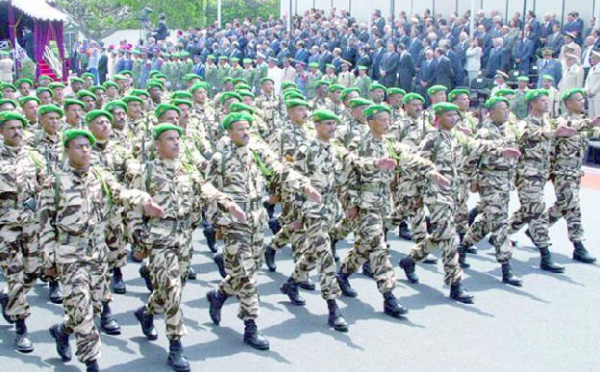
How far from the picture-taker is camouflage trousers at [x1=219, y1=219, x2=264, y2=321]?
7.30 metres

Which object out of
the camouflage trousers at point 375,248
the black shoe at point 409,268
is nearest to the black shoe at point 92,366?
the camouflage trousers at point 375,248

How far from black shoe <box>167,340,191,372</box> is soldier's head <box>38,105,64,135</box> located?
378cm

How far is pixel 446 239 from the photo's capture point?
872 centimetres

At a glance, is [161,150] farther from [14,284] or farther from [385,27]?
[385,27]

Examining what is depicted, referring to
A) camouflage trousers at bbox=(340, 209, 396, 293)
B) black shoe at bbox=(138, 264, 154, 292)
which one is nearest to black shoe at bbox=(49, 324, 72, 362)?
black shoe at bbox=(138, 264, 154, 292)

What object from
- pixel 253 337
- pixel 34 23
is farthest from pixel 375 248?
pixel 34 23

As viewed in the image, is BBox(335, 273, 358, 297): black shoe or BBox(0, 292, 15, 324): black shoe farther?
BBox(335, 273, 358, 297): black shoe

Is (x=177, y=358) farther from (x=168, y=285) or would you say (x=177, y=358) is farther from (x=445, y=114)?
(x=445, y=114)

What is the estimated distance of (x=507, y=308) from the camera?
28.0 feet

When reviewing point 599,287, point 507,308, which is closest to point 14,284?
point 507,308

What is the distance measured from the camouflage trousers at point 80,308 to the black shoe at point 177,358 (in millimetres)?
632

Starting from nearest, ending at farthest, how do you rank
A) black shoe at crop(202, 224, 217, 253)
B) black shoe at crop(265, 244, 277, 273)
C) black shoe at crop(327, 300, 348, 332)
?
black shoe at crop(327, 300, 348, 332)
black shoe at crop(265, 244, 277, 273)
black shoe at crop(202, 224, 217, 253)

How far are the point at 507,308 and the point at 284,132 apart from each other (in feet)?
11.1

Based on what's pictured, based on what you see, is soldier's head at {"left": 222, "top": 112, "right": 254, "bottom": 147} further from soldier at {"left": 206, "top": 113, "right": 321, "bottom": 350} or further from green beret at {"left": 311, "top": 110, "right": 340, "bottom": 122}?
green beret at {"left": 311, "top": 110, "right": 340, "bottom": 122}
